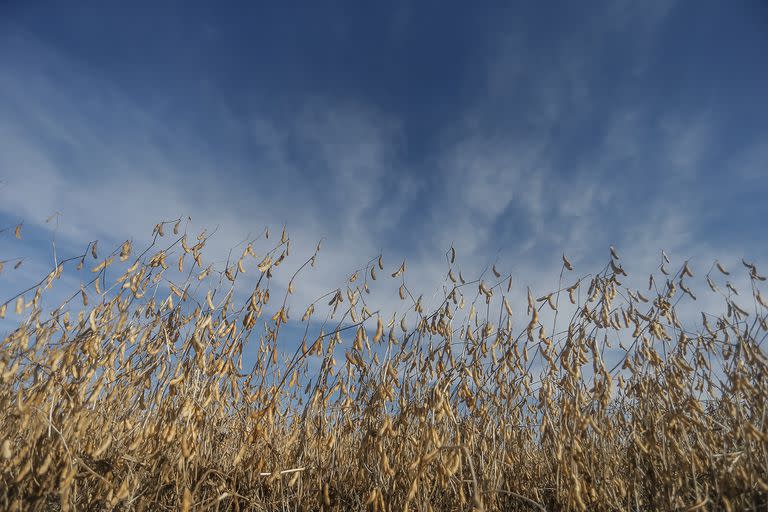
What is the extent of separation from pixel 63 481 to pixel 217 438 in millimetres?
964

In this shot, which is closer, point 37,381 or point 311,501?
point 37,381

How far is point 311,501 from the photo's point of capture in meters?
2.13

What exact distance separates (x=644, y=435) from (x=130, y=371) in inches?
97.7

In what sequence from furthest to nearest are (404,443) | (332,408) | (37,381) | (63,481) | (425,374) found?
(332,408) < (425,374) < (404,443) < (37,381) < (63,481)

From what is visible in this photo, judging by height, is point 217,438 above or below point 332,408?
below

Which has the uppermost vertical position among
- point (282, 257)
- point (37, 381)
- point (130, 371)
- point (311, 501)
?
point (282, 257)

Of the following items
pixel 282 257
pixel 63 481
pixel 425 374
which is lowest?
pixel 63 481

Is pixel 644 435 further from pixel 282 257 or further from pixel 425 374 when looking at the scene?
pixel 282 257

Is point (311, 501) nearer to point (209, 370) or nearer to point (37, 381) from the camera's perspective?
point (209, 370)

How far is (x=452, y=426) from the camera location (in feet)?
7.08

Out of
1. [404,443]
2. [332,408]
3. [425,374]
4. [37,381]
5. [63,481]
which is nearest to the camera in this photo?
[63,481]

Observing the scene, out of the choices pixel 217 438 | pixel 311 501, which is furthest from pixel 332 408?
pixel 217 438

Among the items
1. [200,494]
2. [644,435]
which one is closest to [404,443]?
[200,494]

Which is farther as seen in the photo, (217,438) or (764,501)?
(217,438)
